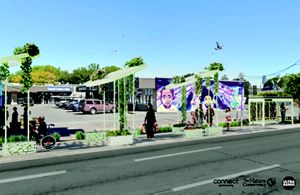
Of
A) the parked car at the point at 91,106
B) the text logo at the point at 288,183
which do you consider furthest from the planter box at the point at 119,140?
the parked car at the point at 91,106

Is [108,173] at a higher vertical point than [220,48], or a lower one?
lower

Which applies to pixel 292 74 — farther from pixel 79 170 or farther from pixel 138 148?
pixel 79 170

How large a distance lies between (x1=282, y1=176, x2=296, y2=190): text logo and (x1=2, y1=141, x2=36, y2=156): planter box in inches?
403

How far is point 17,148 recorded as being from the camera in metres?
12.8

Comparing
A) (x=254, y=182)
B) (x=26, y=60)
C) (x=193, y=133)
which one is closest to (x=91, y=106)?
(x=193, y=133)

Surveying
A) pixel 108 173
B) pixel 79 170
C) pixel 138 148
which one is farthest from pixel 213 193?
pixel 138 148

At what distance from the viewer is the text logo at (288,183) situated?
731cm

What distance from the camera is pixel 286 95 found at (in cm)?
2911

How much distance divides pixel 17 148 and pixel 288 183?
10.6 metres

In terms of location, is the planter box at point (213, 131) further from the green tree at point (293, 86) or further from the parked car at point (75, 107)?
the parked car at point (75, 107)

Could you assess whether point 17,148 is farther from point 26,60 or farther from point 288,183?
point 288,183

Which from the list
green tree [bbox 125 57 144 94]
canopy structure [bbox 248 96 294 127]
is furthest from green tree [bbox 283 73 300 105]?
green tree [bbox 125 57 144 94]

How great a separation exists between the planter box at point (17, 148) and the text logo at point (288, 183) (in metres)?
10.2

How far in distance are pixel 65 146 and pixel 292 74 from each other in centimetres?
2225
